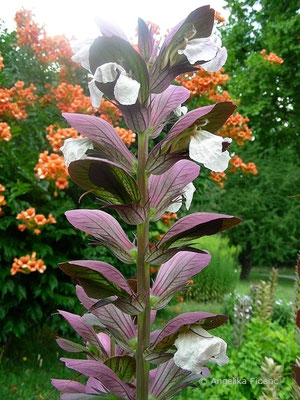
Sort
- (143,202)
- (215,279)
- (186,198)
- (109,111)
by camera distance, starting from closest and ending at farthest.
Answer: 1. (143,202)
2. (186,198)
3. (109,111)
4. (215,279)

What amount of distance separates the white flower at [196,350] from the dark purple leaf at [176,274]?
11 cm

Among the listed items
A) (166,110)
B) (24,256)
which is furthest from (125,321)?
(24,256)

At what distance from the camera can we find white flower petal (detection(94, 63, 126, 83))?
0.75 m

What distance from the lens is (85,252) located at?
3787 mm

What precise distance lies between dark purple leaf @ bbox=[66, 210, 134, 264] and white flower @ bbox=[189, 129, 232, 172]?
216mm

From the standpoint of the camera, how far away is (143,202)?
0.83m

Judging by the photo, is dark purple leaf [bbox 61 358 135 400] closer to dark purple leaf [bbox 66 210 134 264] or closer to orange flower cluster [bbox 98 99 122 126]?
dark purple leaf [bbox 66 210 134 264]

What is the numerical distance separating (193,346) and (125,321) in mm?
187

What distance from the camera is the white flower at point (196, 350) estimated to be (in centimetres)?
72

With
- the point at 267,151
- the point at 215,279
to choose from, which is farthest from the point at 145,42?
the point at 267,151

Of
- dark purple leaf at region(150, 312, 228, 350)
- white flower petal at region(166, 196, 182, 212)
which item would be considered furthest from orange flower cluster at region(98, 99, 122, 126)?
dark purple leaf at region(150, 312, 228, 350)

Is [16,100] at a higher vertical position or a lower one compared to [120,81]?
higher

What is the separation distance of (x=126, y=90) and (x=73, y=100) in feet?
11.2

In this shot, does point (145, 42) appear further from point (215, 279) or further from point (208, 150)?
A: point (215, 279)
